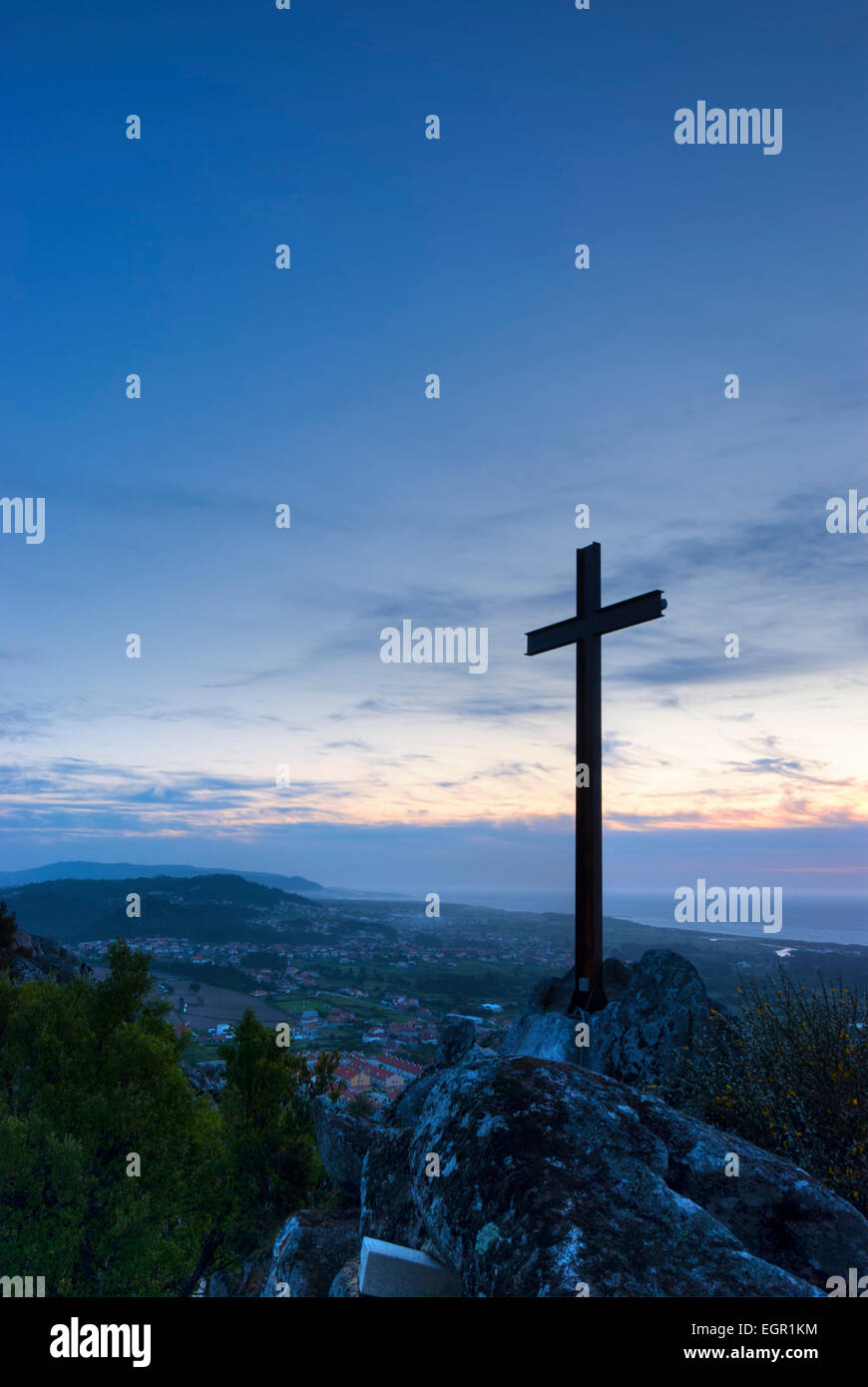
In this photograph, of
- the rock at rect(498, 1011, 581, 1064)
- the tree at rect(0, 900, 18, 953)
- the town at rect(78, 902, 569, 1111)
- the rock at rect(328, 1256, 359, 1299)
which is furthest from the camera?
the tree at rect(0, 900, 18, 953)

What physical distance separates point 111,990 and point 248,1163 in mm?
7444

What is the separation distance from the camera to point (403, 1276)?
4.91 meters

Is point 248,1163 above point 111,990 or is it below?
below

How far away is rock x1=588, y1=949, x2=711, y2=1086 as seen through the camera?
10.6 metres

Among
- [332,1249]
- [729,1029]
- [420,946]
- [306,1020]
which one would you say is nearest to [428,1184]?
[332,1249]

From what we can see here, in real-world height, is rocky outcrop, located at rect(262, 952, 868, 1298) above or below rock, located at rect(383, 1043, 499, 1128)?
above

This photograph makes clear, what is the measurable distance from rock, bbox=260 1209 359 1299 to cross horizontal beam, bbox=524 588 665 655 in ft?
25.7

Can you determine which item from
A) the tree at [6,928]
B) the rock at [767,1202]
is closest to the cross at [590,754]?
the rock at [767,1202]

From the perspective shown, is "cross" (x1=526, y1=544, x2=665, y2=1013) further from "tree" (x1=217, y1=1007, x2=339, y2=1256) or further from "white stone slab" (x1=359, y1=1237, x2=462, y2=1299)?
"tree" (x1=217, y1=1007, x2=339, y2=1256)

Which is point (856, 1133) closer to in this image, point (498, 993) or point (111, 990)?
point (111, 990)

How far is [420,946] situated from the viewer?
6384 cm

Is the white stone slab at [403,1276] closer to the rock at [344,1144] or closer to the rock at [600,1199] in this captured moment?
the rock at [600,1199]

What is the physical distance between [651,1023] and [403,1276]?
702cm

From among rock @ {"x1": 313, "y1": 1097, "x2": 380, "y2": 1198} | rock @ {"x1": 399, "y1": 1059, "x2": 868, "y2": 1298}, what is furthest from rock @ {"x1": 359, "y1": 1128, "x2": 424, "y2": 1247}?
rock @ {"x1": 313, "y1": 1097, "x2": 380, "y2": 1198}
